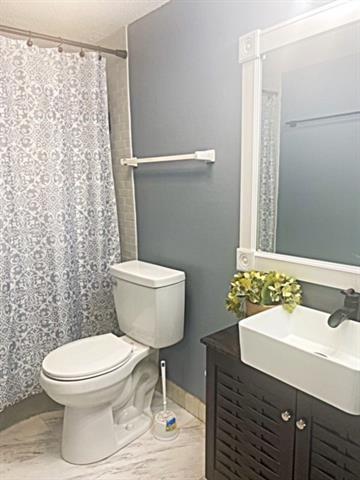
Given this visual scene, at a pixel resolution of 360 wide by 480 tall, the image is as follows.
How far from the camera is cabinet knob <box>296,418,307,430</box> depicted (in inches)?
45.5

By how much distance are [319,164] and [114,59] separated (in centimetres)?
155

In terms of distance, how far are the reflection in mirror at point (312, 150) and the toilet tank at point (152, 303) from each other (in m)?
0.54

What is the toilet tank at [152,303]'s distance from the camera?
1.91m

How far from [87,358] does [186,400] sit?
71 cm

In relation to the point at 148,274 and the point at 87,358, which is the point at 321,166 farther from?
the point at 87,358

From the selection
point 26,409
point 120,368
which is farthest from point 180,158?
point 26,409

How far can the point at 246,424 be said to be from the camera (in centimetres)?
135

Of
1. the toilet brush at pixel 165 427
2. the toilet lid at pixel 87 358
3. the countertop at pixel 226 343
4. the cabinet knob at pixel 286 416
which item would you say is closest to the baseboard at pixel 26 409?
the toilet lid at pixel 87 358

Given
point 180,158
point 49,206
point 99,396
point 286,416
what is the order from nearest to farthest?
1. point 286,416
2. point 99,396
3. point 180,158
4. point 49,206

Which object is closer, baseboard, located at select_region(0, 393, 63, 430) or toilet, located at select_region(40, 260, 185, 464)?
toilet, located at select_region(40, 260, 185, 464)

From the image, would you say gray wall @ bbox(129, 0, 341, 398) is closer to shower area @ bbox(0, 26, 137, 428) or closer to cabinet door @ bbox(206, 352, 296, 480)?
shower area @ bbox(0, 26, 137, 428)

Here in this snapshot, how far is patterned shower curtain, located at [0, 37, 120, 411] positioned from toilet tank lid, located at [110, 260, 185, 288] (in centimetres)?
24

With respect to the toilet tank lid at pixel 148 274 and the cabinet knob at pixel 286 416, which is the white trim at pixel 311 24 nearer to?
the toilet tank lid at pixel 148 274

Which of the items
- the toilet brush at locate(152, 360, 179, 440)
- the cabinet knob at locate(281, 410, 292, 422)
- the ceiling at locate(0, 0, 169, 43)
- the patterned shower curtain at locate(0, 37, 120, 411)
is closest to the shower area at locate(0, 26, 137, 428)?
the patterned shower curtain at locate(0, 37, 120, 411)
